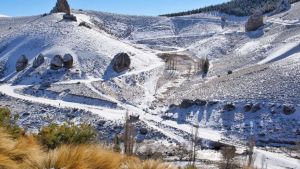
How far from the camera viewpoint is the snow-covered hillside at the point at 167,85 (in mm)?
44938

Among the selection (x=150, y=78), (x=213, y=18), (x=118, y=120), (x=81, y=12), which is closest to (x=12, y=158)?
(x=118, y=120)

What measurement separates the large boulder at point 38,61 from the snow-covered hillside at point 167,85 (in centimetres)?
80

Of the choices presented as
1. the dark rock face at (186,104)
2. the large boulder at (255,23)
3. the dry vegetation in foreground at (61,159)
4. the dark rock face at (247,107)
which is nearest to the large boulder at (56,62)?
the dark rock face at (186,104)

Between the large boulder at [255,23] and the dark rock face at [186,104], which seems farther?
the large boulder at [255,23]

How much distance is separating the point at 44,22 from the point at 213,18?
159 feet

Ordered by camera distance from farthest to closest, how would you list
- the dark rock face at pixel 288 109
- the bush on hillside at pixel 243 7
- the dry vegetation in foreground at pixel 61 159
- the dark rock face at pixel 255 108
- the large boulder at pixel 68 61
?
the bush on hillside at pixel 243 7
the large boulder at pixel 68 61
the dark rock face at pixel 255 108
the dark rock face at pixel 288 109
the dry vegetation in foreground at pixel 61 159

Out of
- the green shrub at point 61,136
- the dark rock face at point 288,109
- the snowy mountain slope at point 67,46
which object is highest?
the snowy mountain slope at point 67,46

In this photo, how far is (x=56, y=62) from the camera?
66062mm

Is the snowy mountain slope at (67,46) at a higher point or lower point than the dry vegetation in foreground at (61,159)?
higher

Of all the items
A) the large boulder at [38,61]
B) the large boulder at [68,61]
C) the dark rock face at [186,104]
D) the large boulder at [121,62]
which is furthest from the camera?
the large boulder at [121,62]

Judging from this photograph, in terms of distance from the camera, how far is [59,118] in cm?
4678

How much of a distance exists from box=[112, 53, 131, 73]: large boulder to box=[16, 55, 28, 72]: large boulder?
469 inches

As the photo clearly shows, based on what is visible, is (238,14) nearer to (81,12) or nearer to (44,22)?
(81,12)

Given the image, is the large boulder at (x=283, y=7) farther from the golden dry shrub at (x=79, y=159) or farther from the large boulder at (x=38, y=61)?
the golden dry shrub at (x=79, y=159)
